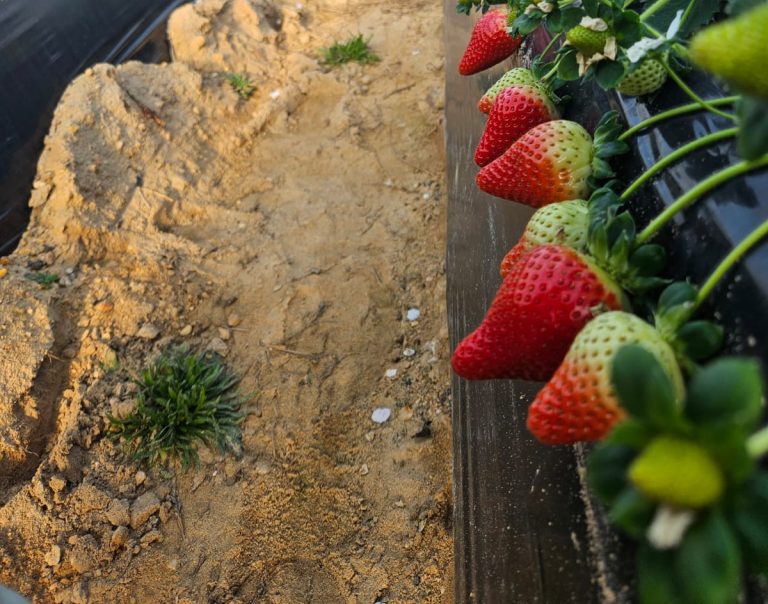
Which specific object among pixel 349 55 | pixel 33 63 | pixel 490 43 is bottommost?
pixel 349 55

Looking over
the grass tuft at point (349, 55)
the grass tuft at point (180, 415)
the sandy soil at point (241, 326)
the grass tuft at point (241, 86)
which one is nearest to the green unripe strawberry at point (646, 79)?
the sandy soil at point (241, 326)

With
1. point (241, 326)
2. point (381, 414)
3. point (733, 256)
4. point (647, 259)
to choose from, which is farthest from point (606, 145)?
point (241, 326)

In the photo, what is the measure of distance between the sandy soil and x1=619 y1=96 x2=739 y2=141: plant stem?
4.33 ft

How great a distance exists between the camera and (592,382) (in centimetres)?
71

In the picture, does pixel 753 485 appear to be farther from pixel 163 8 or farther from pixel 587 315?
pixel 163 8

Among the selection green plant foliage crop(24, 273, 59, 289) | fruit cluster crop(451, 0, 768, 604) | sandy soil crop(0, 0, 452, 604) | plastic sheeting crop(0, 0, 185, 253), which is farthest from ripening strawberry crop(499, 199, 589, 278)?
plastic sheeting crop(0, 0, 185, 253)

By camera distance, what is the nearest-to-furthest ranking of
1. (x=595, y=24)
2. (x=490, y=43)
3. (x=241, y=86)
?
(x=595, y=24)
(x=490, y=43)
(x=241, y=86)

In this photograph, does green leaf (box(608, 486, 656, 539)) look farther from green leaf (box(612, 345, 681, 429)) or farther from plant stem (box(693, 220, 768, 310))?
plant stem (box(693, 220, 768, 310))

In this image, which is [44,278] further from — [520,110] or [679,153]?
[679,153]

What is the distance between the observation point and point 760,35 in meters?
0.45

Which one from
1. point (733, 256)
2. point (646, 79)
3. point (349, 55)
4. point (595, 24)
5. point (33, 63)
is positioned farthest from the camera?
point (349, 55)

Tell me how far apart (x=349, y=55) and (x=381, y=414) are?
297 centimetres

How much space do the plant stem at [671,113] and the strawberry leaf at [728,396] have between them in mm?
600

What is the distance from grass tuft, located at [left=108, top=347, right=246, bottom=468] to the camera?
2.23 m
